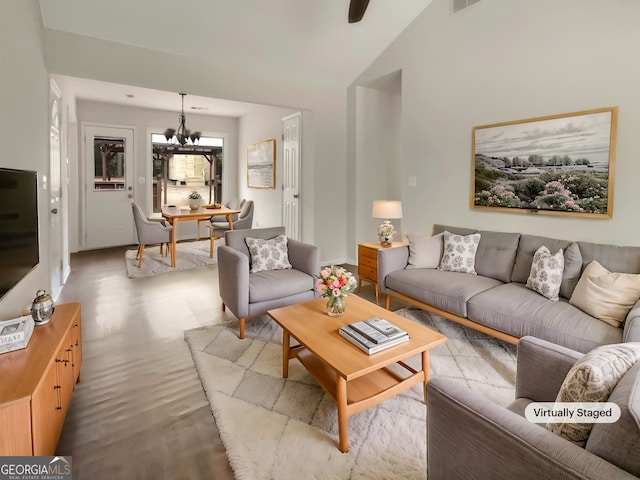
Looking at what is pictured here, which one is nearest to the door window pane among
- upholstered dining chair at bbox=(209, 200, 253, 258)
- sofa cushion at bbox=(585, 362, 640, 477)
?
upholstered dining chair at bbox=(209, 200, 253, 258)

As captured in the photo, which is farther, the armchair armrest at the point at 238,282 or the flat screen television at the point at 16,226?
the armchair armrest at the point at 238,282

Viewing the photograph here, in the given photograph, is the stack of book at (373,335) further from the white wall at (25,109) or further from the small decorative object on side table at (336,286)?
the white wall at (25,109)

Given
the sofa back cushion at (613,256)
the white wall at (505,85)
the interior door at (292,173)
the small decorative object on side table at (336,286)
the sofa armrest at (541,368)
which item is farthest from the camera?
the interior door at (292,173)

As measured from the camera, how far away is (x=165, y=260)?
228 inches

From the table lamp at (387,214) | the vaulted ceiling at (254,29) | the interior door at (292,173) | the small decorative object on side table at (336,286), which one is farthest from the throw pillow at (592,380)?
the interior door at (292,173)

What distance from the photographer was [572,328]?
87.4 inches

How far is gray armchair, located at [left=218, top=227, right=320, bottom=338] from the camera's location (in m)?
2.96

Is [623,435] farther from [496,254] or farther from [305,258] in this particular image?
[305,258]

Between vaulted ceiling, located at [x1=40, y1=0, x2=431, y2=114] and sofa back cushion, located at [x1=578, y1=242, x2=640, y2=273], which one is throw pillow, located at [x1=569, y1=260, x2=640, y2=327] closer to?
sofa back cushion, located at [x1=578, y1=242, x2=640, y2=273]

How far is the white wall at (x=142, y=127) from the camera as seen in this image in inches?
261

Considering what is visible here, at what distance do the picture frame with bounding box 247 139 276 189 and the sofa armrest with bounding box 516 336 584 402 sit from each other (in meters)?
5.81

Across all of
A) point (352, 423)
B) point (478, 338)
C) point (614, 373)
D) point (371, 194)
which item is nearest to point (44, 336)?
point (352, 423)

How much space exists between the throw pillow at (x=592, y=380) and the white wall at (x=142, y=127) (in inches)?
270

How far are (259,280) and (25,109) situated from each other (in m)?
2.09
